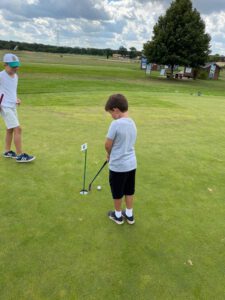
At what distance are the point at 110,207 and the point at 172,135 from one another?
4.06m

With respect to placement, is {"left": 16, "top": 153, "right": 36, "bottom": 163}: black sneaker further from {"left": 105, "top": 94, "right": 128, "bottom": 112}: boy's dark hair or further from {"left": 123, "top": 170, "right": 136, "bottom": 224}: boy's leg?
{"left": 105, "top": 94, "right": 128, "bottom": 112}: boy's dark hair

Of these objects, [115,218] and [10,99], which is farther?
[10,99]

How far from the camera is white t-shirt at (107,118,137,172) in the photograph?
2980 millimetres

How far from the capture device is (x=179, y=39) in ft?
105

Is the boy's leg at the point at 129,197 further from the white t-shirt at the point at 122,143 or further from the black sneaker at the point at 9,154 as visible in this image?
the black sneaker at the point at 9,154

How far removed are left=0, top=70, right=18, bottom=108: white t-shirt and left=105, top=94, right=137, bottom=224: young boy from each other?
8.80 feet

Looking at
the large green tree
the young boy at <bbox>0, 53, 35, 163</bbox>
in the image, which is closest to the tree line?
the large green tree

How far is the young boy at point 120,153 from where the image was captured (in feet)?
9.73

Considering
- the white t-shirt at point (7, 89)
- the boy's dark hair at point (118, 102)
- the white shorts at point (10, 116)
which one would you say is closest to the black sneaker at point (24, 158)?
the white shorts at point (10, 116)

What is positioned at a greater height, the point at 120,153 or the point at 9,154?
the point at 120,153

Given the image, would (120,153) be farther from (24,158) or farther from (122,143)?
(24,158)

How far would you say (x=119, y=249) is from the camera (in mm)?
2955

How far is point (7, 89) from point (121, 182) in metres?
2.98

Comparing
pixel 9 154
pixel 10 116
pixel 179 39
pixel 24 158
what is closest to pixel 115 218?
pixel 24 158
